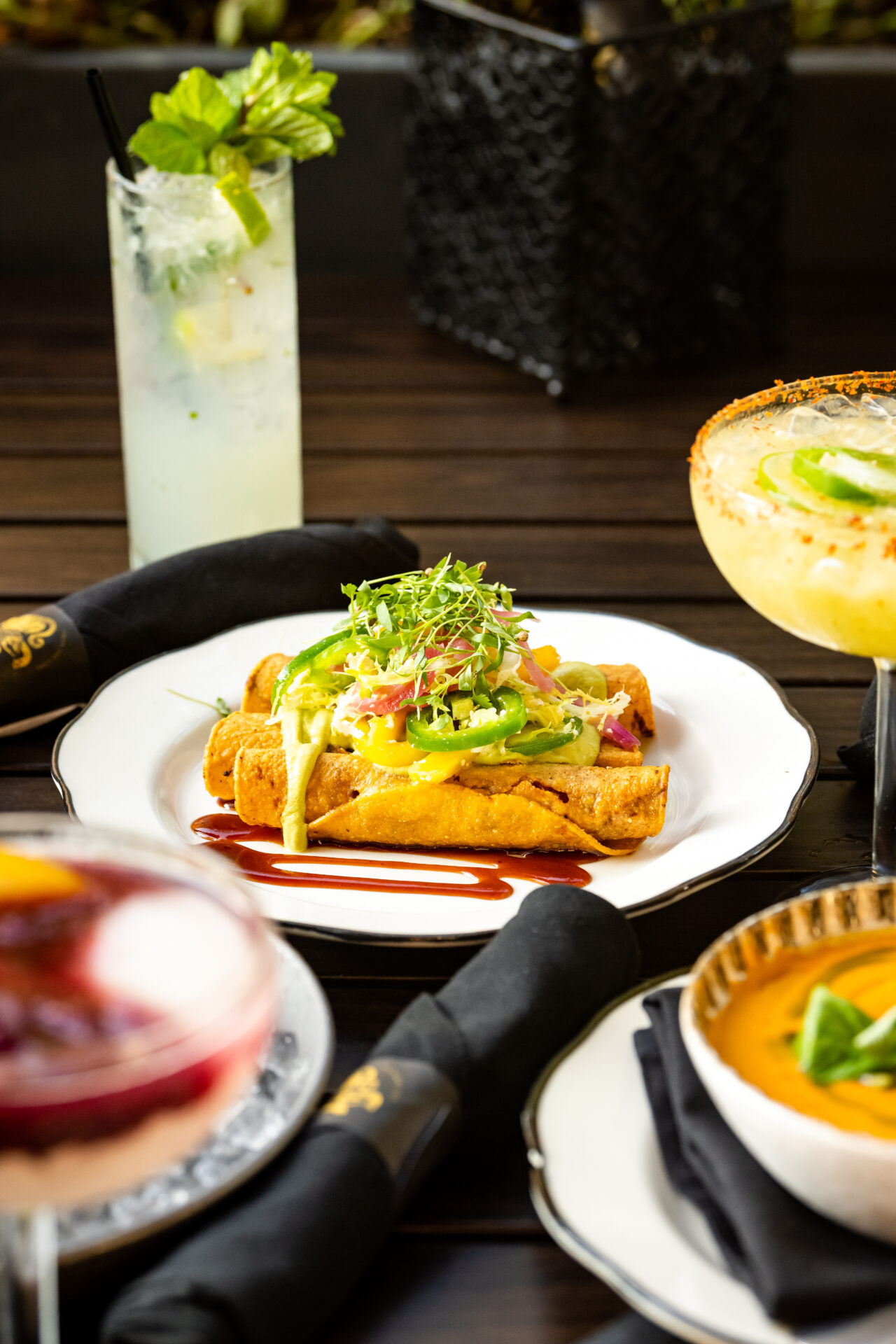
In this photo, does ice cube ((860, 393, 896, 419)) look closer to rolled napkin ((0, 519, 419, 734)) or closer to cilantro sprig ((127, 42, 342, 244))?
rolled napkin ((0, 519, 419, 734))

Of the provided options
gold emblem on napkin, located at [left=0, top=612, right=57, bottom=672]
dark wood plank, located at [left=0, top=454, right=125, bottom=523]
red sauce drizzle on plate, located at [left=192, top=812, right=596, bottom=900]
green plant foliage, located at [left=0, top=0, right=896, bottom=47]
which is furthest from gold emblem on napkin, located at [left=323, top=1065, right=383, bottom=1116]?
green plant foliage, located at [left=0, top=0, right=896, bottom=47]

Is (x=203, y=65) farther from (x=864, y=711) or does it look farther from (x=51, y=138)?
(x=864, y=711)

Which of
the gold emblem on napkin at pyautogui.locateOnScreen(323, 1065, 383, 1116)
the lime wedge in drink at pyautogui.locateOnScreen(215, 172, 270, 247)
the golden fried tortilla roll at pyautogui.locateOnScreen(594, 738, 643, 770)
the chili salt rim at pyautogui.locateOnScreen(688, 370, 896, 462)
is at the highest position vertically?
the lime wedge in drink at pyautogui.locateOnScreen(215, 172, 270, 247)

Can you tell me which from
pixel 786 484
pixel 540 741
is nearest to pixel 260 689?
pixel 540 741

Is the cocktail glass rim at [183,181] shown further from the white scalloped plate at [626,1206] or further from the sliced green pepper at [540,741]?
the white scalloped plate at [626,1206]

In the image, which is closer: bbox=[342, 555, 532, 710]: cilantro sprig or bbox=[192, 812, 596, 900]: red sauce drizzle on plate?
bbox=[192, 812, 596, 900]: red sauce drizzle on plate

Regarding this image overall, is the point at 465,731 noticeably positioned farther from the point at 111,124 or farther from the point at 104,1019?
the point at 111,124
